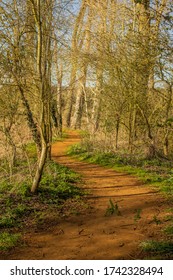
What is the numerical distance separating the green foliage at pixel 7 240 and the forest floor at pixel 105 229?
0.16 meters

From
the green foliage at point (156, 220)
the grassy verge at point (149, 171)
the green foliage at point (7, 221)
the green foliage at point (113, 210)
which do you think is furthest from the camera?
the green foliage at point (113, 210)

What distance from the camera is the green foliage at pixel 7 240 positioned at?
224 inches

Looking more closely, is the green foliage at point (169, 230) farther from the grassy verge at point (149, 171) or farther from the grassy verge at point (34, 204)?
the grassy verge at point (34, 204)

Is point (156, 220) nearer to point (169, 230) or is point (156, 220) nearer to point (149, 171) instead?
point (169, 230)

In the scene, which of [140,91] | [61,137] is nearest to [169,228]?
[140,91]

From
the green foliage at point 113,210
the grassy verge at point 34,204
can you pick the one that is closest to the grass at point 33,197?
the grassy verge at point 34,204

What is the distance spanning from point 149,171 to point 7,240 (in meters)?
6.56

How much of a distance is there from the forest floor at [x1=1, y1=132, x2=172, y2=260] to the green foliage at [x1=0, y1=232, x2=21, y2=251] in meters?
0.16

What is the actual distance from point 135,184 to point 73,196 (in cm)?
211

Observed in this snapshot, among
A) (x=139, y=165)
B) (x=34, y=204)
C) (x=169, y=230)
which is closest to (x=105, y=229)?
(x=169, y=230)

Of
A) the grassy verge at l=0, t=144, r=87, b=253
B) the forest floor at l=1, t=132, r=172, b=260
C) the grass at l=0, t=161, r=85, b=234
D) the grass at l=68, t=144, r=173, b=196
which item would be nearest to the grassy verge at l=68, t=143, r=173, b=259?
the grass at l=68, t=144, r=173, b=196

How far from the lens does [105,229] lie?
6.43 metres

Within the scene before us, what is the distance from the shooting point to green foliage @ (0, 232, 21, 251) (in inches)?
224

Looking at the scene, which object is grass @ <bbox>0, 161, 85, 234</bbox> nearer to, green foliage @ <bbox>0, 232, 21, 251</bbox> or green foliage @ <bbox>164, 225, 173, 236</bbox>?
green foliage @ <bbox>0, 232, 21, 251</bbox>
